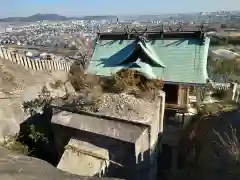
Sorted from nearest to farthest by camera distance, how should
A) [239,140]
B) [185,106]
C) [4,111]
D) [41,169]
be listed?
[41,169] < [239,140] < [4,111] < [185,106]

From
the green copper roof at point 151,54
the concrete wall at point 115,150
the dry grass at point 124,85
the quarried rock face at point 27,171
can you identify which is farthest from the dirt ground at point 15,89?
the quarried rock face at point 27,171

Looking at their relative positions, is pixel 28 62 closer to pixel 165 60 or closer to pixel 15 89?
pixel 15 89

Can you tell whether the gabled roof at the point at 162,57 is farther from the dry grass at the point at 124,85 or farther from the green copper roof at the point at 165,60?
the dry grass at the point at 124,85

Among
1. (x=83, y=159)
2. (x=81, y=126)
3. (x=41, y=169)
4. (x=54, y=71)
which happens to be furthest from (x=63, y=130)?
(x=54, y=71)

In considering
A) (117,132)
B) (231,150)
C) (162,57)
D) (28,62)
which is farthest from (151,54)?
(28,62)

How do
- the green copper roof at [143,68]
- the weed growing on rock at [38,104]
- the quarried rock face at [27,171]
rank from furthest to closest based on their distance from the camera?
the weed growing on rock at [38,104], the green copper roof at [143,68], the quarried rock face at [27,171]

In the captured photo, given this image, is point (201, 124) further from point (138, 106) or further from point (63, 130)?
point (63, 130)
